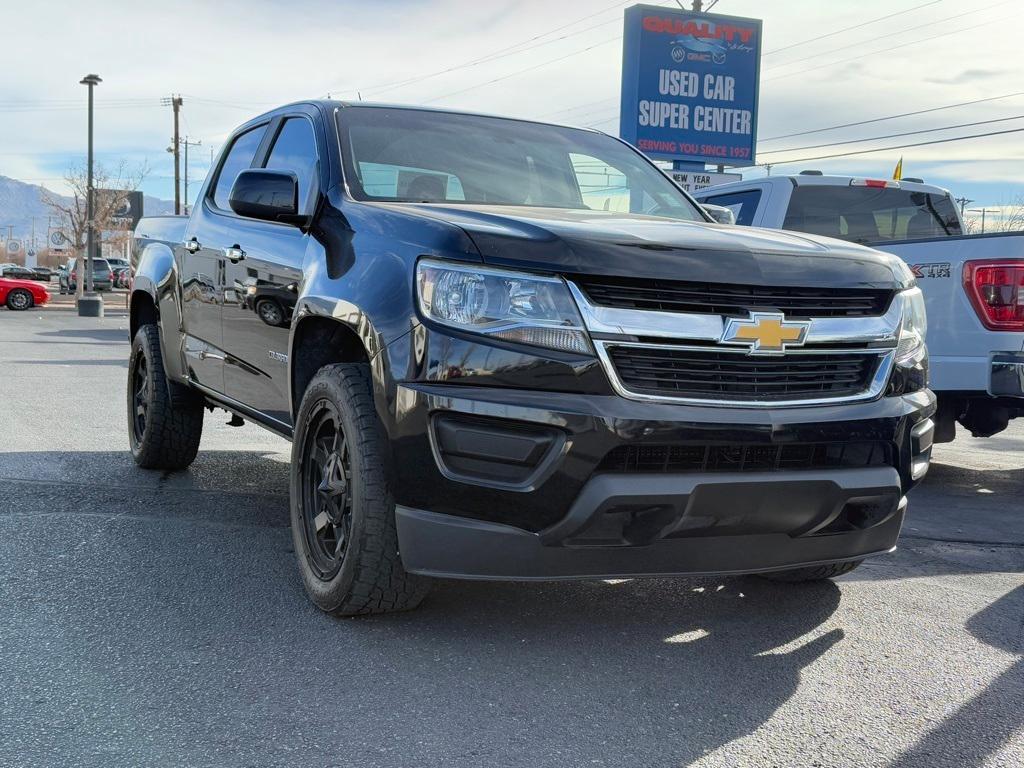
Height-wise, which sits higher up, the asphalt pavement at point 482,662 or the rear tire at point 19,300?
the asphalt pavement at point 482,662

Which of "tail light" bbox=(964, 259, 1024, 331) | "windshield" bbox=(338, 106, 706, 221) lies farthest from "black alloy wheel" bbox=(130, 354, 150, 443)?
"tail light" bbox=(964, 259, 1024, 331)

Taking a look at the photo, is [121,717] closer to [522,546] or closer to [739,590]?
[522,546]

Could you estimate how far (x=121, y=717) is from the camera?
111 inches

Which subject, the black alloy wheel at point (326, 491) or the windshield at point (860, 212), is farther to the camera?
the windshield at point (860, 212)

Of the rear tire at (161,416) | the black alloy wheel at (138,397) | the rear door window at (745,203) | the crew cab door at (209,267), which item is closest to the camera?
the crew cab door at (209,267)

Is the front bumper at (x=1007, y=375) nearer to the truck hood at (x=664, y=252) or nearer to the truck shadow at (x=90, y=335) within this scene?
the truck hood at (x=664, y=252)

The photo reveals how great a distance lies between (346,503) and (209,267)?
201 centimetres

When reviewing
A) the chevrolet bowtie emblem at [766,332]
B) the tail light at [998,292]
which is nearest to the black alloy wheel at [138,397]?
the chevrolet bowtie emblem at [766,332]

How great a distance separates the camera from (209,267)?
201 inches

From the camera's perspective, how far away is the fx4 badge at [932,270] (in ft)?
19.6

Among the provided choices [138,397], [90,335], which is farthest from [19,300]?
[138,397]

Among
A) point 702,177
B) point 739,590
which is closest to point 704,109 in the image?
point 702,177

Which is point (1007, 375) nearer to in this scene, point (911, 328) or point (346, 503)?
point (911, 328)

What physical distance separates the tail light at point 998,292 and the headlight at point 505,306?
359 cm
